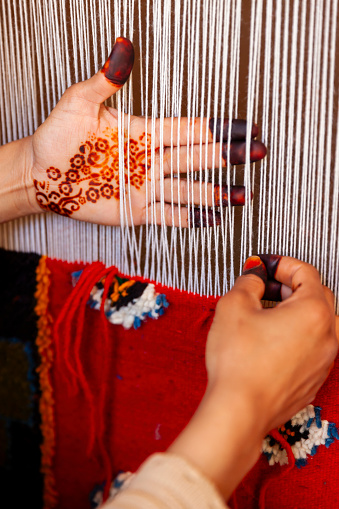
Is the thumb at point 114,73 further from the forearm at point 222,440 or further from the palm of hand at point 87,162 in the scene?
the forearm at point 222,440

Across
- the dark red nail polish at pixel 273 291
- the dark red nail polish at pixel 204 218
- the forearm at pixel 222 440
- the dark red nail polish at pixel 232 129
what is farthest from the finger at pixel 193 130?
the forearm at pixel 222 440

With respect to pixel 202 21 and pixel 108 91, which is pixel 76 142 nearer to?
pixel 108 91

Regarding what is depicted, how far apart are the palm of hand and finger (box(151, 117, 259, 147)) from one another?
3 centimetres

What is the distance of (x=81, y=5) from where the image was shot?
0.80 meters

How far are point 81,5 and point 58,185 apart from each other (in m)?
0.31

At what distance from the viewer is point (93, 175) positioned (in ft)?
2.83

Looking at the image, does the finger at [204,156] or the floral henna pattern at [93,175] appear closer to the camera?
the finger at [204,156]

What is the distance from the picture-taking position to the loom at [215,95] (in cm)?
66

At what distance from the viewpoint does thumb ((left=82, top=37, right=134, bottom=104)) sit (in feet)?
2.45

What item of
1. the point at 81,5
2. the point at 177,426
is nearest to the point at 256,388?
the point at 177,426

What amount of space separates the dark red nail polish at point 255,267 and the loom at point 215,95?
0.04 meters

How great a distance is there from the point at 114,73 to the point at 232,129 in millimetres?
213

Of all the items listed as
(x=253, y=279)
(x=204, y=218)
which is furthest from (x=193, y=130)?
(x=253, y=279)

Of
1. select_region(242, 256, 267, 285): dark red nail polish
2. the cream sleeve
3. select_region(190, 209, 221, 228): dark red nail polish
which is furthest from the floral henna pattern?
the cream sleeve
